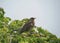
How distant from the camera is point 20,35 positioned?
730 centimetres

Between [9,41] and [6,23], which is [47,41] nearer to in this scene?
[9,41]

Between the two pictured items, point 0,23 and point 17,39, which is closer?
point 17,39

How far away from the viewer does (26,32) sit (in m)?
7.83

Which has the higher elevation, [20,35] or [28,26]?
[28,26]

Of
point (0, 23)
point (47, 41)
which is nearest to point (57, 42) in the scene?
point (47, 41)

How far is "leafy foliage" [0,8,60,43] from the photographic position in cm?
671

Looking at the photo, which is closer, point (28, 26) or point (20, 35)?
point (20, 35)

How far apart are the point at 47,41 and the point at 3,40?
4.19ft

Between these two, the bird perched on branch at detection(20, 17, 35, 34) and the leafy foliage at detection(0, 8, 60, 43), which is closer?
the leafy foliage at detection(0, 8, 60, 43)

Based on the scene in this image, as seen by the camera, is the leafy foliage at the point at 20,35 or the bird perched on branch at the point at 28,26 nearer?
the leafy foliage at the point at 20,35

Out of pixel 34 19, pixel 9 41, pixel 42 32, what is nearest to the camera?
pixel 9 41

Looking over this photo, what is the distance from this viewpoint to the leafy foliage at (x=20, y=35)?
6705mm

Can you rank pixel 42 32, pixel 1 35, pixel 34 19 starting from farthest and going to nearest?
pixel 34 19 → pixel 42 32 → pixel 1 35

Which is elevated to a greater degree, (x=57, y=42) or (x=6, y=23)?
(x=6, y=23)
